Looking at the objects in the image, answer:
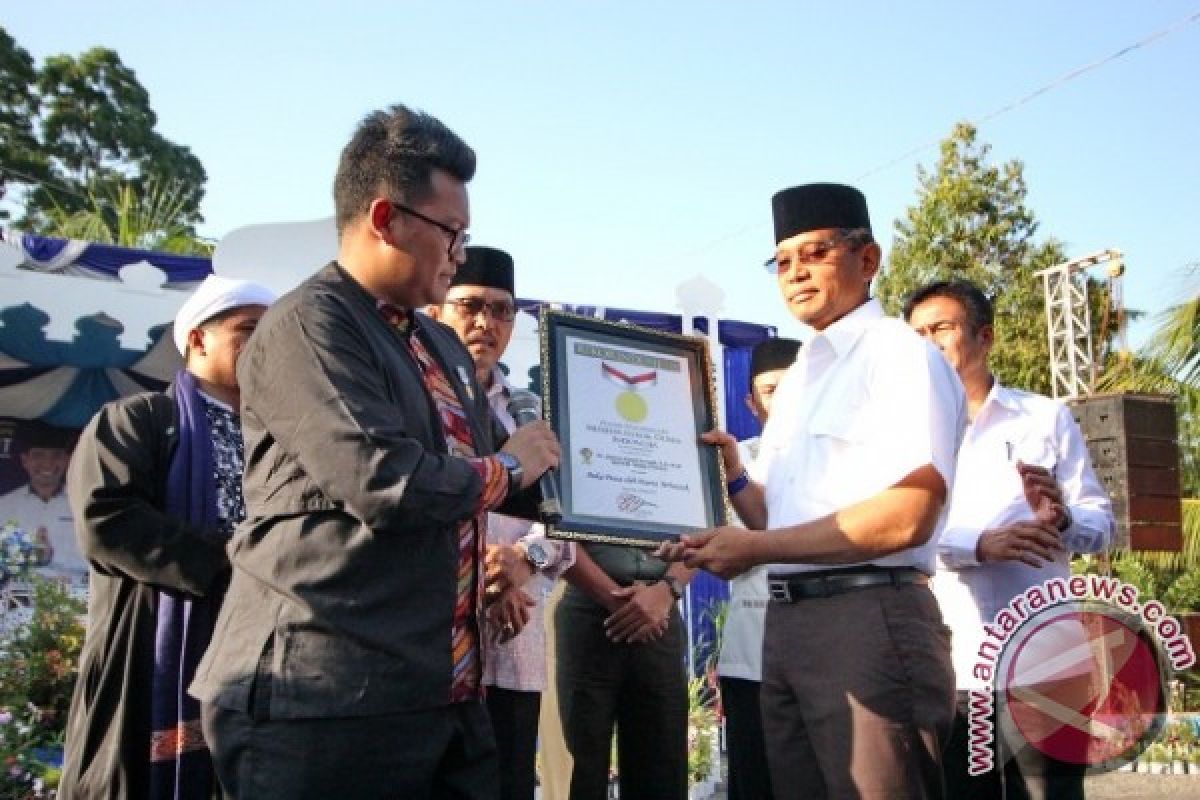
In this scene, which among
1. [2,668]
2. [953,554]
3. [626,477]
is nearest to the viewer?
[626,477]

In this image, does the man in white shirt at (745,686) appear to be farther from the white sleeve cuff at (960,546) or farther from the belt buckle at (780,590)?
the belt buckle at (780,590)

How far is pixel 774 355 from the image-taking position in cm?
552

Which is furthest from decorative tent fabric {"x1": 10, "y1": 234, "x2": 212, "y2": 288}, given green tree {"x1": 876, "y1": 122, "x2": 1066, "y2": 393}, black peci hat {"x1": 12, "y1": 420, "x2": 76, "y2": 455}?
green tree {"x1": 876, "y1": 122, "x2": 1066, "y2": 393}

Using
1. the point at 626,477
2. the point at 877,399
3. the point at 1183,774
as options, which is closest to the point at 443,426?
the point at 626,477

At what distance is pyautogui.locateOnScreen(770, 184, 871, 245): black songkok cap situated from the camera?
3.28 metres

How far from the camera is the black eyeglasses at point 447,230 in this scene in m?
2.44

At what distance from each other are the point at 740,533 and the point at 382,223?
132 centimetres

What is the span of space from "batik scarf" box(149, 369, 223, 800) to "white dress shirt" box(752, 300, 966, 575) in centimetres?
165

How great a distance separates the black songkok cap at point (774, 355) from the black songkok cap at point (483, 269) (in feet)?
5.51

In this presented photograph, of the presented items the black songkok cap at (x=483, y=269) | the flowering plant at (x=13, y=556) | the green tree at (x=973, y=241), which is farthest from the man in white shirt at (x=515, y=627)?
the green tree at (x=973, y=241)

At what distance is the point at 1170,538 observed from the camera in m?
10.1

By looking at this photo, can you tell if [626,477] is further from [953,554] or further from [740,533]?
[953,554]

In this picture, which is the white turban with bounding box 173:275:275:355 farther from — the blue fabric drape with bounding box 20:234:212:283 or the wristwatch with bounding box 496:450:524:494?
the blue fabric drape with bounding box 20:234:212:283

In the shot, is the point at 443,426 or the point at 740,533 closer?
the point at 443,426
